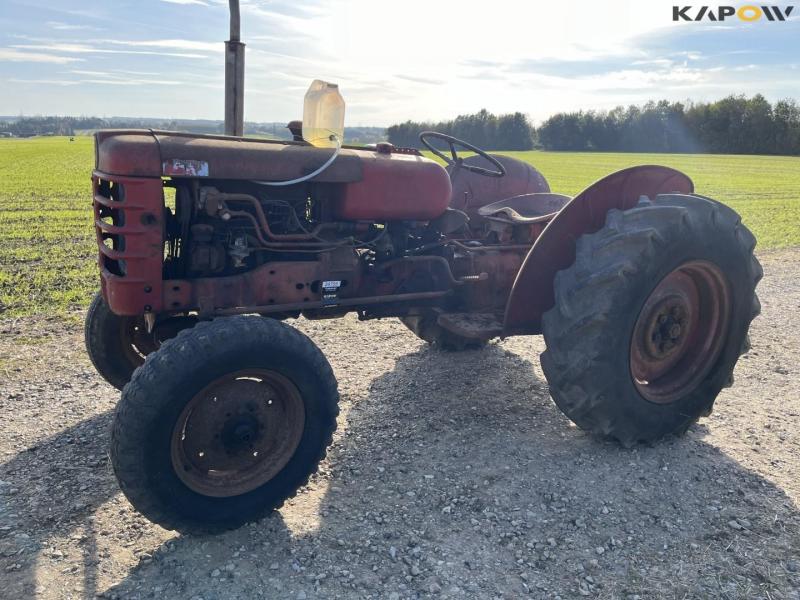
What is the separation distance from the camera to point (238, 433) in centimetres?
319

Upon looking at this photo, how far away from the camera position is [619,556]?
3.13 metres

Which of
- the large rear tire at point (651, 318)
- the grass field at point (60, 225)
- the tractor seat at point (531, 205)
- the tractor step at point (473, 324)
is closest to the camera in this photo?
the large rear tire at point (651, 318)

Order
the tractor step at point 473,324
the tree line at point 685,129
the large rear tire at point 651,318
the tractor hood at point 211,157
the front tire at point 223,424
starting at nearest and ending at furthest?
the front tire at point 223,424, the tractor hood at point 211,157, the large rear tire at point 651,318, the tractor step at point 473,324, the tree line at point 685,129

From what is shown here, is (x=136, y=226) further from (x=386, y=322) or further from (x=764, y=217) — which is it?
(x=764, y=217)

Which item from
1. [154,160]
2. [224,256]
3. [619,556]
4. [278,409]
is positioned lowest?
[619,556]

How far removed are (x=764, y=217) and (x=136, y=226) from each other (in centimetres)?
1807

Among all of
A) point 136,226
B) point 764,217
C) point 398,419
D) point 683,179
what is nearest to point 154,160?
point 136,226

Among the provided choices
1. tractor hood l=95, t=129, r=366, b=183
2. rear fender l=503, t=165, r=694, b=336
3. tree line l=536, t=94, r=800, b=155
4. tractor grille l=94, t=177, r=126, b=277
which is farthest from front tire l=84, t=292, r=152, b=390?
tree line l=536, t=94, r=800, b=155

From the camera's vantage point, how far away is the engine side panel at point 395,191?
3941mm

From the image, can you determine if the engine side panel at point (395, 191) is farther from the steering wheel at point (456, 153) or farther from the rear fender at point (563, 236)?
the steering wheel at point (456, 153)

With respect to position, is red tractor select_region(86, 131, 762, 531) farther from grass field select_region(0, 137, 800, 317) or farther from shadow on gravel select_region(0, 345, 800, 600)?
grass field select_region(0, 137, 800, 317)

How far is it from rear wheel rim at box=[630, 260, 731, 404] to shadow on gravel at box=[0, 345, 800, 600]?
39 centimetres

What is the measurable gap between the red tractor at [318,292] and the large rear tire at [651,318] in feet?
0.04

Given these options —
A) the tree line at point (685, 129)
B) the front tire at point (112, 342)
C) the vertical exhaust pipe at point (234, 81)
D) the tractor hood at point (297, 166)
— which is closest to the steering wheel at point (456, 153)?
the tractor hood at point (297, 166)
